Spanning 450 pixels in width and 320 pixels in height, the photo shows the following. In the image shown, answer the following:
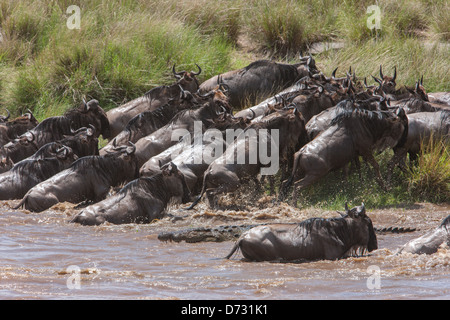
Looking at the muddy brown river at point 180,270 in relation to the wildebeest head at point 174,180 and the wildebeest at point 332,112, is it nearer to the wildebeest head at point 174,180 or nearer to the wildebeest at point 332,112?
the wildebeest head at point 174,180

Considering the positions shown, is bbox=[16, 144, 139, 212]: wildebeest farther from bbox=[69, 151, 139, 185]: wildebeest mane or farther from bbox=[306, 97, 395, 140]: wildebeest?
bbox=[306, 97, 395, 140]: wildebeest

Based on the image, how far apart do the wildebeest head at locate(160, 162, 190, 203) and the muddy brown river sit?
80 cm

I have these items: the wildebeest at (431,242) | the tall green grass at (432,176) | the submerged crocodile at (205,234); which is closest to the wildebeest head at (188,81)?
the tall green grass at (432,176)

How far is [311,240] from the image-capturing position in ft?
23.4

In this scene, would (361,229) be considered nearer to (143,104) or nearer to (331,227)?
(331,227)

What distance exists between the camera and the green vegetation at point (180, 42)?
1452 cm

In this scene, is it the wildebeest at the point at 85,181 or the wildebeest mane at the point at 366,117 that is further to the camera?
the wildebeest at the point at 85,181

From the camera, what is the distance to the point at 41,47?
16719 millimetres

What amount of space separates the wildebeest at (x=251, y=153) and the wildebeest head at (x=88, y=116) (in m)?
3.46

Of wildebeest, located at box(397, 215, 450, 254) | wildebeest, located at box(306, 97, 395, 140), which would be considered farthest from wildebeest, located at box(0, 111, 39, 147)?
wildebeest, located at box(397, 215, 450, 254)

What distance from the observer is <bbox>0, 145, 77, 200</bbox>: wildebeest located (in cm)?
1119

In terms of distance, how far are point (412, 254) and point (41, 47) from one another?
39.1ft

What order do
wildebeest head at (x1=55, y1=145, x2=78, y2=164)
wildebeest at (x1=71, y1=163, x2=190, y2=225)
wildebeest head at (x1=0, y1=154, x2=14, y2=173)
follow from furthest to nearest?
1. wildebeest head at (x1=0, y1=154, x2=14, y2=173)
2. wildebeest head at (x1=55, y1=145, x2=78, y2=164)
3. wildebeest at (x1=71, y1=163, x2=190, y2=225)

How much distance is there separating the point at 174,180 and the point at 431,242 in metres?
3.91
